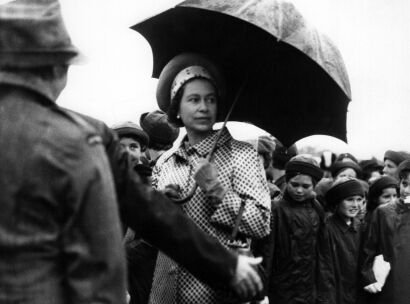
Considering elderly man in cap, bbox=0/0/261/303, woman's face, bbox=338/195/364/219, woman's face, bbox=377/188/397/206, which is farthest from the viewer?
woman's face, bbox=377/188/397/206

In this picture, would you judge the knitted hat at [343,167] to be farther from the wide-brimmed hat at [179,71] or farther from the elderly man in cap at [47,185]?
the elderly man in cap at [47,185]

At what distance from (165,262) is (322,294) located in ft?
10.7

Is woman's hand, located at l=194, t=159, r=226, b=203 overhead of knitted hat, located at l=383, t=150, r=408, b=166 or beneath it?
overhead

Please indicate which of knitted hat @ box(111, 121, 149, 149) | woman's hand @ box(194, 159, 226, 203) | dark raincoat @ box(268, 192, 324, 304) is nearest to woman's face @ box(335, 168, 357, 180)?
dark raincoat @ box(268, 192, 324, 304)

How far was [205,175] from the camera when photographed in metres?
4.17

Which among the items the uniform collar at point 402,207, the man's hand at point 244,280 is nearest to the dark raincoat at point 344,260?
the uniform collar at point 402,207

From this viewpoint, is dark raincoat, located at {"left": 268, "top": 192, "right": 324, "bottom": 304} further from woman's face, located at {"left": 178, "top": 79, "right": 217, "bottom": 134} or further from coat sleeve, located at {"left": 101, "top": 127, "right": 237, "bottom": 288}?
coat sleeve, located at {"left": 101, "top": 127, "right": 237, "bottom": 288}

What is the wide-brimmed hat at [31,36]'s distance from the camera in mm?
2504

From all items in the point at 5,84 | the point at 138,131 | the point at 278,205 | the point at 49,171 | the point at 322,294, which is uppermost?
the point at 5,84

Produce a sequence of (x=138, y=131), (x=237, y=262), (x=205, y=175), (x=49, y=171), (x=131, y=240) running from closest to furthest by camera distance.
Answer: (x=49, y=171)
(x=237, y=262)
(x=205, y=175)
(x=131, y=240)
(x=138, y=131)

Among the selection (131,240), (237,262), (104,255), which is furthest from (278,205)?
(104,255)

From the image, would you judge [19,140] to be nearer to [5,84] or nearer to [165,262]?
[5,84]

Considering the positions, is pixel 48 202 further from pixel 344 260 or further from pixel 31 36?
pixel 344 260

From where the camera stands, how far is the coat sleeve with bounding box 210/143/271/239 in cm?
417
